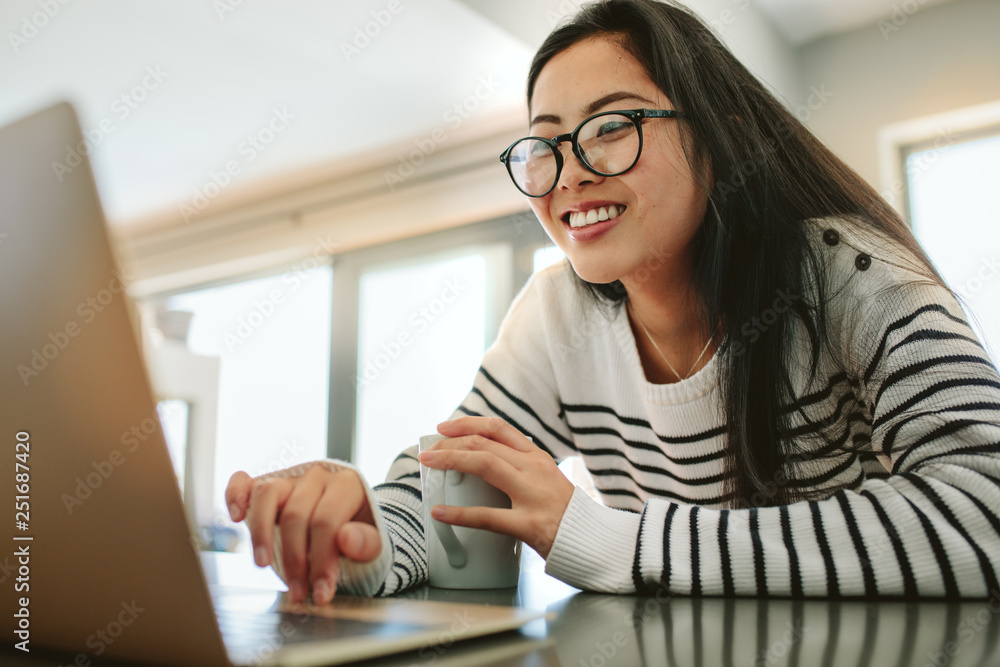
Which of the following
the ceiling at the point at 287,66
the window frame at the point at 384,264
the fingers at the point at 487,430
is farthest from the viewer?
the window frame at the point at 384,264

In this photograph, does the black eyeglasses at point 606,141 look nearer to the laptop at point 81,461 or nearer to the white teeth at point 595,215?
the white teeth at point 595,215

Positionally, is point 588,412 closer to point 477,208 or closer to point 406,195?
point 477,208

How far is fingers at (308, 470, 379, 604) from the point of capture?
46 centimetres

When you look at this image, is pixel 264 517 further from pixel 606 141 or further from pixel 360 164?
pixel 360 164

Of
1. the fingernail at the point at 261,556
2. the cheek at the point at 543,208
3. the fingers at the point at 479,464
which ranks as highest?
the cheek at the point at 543,208

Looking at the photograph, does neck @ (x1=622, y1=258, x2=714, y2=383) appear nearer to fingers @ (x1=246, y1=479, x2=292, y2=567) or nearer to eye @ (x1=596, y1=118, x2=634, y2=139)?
eye @ (x1=596, y1=118, x2=634, y2=139)

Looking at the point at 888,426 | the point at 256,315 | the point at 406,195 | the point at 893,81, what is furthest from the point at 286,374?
the point at 888,426

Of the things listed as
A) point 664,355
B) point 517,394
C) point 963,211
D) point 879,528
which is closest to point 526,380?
point 517,394

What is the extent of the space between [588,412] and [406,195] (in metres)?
3.29

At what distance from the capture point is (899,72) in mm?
3125

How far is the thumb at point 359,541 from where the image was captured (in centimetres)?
48

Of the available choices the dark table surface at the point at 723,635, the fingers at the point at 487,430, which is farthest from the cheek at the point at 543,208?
the dark table surface at the point at 723,635

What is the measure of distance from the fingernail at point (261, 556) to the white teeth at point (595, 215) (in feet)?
2.14

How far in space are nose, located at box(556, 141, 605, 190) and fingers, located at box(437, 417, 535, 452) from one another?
16.2 inches
